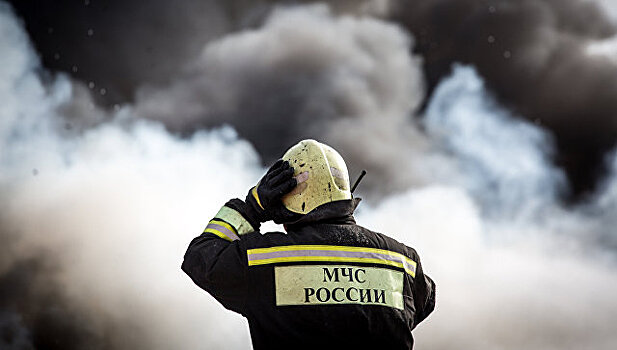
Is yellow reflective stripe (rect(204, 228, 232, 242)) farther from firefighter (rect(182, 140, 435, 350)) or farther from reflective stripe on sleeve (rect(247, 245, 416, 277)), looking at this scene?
reflective stripe on sleeve (rect(247, 245, 416, 277))

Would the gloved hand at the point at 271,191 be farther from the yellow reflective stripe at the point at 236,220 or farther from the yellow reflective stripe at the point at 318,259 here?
the yellow reflective stripe at the point at 318,259

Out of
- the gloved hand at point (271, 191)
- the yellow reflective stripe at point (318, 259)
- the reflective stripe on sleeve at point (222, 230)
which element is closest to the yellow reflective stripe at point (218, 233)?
the reflective stripe on sleeve at point (222, 230)

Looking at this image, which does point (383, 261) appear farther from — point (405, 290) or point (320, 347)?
point (320, 347)

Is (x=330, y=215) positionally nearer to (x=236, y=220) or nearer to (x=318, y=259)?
(x=318, y=259)

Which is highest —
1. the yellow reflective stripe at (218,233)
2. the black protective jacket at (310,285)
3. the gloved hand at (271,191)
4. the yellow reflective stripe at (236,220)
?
the gloved hand at (271,191)

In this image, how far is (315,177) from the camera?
4.96 metres

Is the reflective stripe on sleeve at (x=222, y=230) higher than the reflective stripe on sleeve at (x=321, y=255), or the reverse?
the reflective stripe on sleeve at (x=222, y=230)

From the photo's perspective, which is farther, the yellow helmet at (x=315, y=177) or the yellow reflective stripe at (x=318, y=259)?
the yellow helmet at (x=315, y=177)

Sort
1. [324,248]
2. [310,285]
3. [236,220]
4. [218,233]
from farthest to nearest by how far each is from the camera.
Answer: [236,220], [218,233], [324,248], [310,285]

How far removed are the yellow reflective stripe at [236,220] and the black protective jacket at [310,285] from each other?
181 mm

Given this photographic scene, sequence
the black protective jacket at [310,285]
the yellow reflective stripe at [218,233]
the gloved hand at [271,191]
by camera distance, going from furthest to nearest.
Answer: the gloved hand at [271,191]
the yellow reflective stripe at [218,233]
the black protective jacket at [310,285]

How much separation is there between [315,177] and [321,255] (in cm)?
69

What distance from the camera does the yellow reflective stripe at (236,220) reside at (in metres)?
4.85

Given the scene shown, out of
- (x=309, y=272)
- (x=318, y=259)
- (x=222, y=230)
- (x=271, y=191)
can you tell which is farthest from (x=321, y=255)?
(x=222, y=230)
